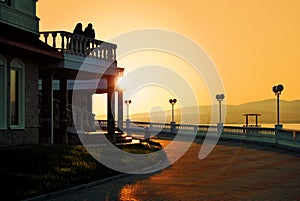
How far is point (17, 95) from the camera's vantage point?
21984mm

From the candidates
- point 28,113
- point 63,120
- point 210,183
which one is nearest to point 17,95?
point 28,113

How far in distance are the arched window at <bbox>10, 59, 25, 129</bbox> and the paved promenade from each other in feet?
19.2

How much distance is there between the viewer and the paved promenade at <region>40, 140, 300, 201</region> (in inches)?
569

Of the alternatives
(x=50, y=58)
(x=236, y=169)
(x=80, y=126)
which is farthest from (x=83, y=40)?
(x=236, y=169)

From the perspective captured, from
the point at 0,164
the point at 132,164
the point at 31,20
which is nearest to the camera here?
the point at 0,164

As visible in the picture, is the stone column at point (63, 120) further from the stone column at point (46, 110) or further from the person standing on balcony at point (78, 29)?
the person standing on balcony at point (78, 29)

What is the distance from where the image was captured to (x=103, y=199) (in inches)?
545

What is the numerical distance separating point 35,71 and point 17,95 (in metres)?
1.74

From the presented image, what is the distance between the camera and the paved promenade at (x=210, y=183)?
47.4ft

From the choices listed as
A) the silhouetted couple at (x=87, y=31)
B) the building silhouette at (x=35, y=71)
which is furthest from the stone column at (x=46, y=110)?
the silhouetted couple at (x=87, y=31)

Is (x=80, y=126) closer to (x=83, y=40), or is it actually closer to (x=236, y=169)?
(x=83, y=40)

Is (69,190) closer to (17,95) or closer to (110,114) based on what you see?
(17,95)

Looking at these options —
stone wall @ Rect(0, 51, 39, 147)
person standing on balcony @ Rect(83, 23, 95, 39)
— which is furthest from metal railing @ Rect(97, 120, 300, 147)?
stone wall @ Rect(0, 51, 39, 147)

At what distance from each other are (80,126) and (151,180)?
13.7 metres
